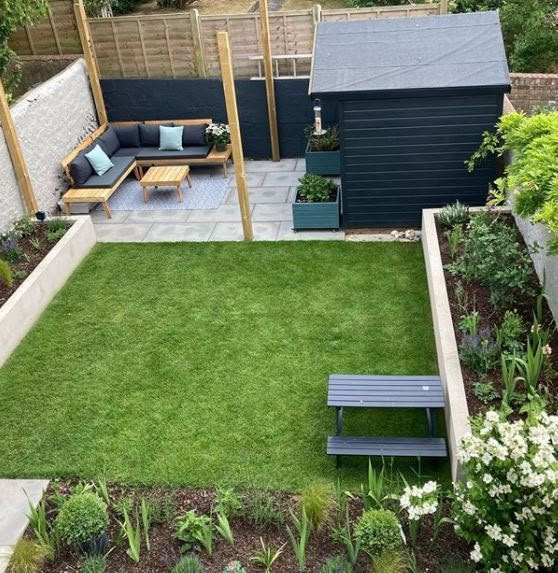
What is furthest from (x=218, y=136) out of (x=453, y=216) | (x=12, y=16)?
(x=453, y=216)

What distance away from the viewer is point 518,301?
650 centimetres

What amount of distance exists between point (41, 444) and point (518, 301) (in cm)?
472

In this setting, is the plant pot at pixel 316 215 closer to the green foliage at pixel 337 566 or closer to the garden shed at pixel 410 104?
the garden shed at pixel 410 104

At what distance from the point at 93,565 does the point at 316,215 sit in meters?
5.64

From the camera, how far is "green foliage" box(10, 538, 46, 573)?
464cm

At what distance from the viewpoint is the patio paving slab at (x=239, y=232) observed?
922 cm

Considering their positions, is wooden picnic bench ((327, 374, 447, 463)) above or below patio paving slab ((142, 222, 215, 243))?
above

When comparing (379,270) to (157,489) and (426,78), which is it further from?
A: (157,489)

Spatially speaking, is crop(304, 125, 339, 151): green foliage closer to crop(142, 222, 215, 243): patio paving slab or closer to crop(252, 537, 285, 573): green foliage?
crop(142, 222, 215, 243): patio paving slab

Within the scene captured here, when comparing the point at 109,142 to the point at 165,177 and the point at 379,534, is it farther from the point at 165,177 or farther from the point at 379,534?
the point at 379,534

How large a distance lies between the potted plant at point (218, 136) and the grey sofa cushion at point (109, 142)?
1638 millimetres

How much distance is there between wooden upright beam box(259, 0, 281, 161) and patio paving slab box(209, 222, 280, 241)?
7.98 ft

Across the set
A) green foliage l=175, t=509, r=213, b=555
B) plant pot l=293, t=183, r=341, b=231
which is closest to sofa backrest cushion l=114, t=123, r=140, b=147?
plant pot l=293, t=183, r=341, b=231

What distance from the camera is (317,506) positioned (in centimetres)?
479
